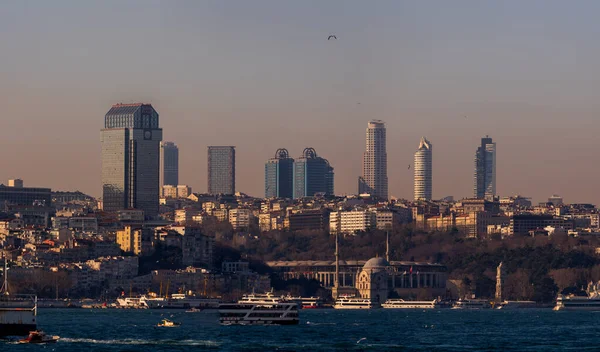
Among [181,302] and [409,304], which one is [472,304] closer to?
[409,304]

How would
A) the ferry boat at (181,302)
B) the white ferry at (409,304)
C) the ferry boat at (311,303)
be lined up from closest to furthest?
the ferry boat at (181,302)
the ferry boat at (311,303)
the white ferry at (409,304)

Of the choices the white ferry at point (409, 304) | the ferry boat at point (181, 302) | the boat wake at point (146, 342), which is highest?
the ferry boat at point (181, 302)

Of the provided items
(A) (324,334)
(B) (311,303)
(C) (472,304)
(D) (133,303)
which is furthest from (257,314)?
(C) (472,304)

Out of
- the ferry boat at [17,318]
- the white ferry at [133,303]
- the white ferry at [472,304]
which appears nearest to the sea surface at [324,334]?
the ferry boat at [17,318]

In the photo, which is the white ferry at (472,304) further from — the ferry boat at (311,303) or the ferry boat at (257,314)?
the ferry boat at (257,314)

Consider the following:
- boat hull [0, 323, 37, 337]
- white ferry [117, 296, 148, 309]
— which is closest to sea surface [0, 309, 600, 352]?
boat hull [0, 323, 37, 337]

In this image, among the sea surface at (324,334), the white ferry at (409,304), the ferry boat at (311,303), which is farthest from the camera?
the white ferry at (409,304)

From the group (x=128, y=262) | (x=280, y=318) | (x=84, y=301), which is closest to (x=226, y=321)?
(x=280, y=318)
